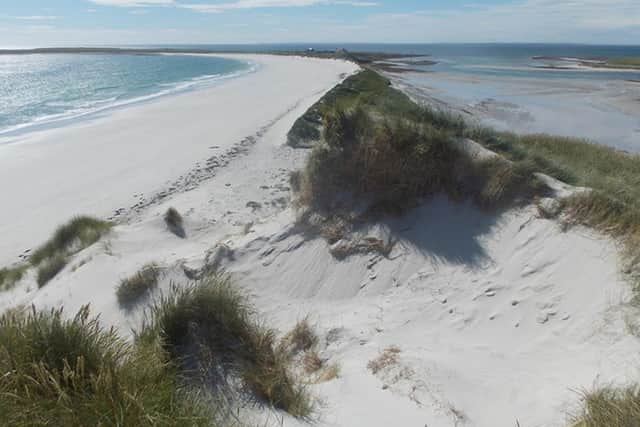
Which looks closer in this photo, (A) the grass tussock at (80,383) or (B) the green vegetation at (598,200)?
(A) the grass tussock at (80,383)

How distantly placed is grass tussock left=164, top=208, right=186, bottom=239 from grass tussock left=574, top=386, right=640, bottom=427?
6.73 m

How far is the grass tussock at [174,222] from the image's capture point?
7.92 meters

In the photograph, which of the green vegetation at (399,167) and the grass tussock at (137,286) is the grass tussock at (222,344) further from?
the green vegetation at (399,167)

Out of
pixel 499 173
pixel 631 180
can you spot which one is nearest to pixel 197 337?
pixel 499 173

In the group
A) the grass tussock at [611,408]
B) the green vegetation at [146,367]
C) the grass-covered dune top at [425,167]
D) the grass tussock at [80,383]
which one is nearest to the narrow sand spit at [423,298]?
the grass tussock at [611,408]

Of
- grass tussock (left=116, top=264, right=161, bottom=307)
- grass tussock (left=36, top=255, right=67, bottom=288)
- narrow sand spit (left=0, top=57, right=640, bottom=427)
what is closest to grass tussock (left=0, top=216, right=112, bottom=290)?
grass tussock (left=36, top=255, right=67, bottom=288)

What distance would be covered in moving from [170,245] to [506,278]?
17.9 ft

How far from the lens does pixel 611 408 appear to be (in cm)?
264

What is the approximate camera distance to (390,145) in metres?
6.67

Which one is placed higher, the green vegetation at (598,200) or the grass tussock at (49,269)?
the green vegetation at (598,200)

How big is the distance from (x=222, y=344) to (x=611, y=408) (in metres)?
3.02

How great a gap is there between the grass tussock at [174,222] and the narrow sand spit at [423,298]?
14cm

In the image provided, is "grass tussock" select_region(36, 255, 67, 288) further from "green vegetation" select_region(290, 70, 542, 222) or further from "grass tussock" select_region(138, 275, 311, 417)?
"green vegetation" select_region(290, 70, 542, 222)

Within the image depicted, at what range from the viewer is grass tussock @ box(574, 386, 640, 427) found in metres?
2.46
